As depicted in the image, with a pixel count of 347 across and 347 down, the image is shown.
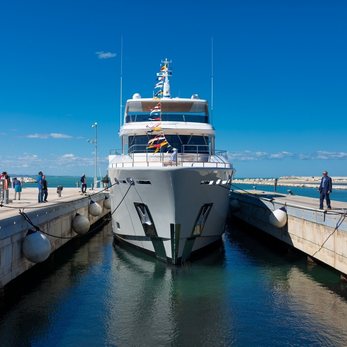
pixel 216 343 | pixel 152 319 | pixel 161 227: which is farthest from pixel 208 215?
pixel 216 343

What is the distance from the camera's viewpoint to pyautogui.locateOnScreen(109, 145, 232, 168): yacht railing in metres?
16.8

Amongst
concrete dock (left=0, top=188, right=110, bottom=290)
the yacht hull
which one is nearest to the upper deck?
the yacht hull

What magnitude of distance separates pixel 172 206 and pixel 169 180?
0.99 m

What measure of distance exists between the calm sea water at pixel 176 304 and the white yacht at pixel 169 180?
3.71ft

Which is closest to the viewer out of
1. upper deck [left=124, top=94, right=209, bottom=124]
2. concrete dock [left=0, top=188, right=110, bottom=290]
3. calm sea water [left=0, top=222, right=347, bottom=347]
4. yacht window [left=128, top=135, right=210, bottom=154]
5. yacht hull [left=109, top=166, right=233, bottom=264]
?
calm sea water [left=0, top=222, right=347, bottom=347]

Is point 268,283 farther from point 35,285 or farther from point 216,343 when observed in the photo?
point 35,285

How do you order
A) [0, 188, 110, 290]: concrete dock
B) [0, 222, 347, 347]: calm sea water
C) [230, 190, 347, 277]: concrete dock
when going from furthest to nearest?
[230, 190, 347, 277]: concrete dock → [0, 188, 110, 290]: concrete dock → [0, 222, 347, 347]: calm sea water

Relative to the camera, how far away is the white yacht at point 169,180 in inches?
614

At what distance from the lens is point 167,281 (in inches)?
575

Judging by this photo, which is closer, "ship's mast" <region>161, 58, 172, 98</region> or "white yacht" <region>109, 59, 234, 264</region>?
"white yacht" <region>109, 59, 234, 264</region>

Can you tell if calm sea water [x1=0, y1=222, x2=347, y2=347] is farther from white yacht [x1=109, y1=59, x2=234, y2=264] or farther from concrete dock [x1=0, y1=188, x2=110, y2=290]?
white yacht [x1=109, y1=59, x2=234, y2=264]

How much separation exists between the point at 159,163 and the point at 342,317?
8.50m

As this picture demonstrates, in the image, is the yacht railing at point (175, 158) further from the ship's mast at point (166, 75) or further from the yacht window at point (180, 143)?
the ship's mast at point (166, 75)

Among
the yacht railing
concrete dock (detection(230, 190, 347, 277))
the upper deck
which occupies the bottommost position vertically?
concrete dock (detection(230, 190, 347, 277))
